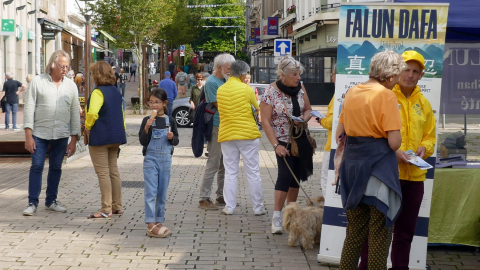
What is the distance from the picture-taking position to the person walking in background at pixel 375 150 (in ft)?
13.5

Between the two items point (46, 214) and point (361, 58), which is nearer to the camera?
point (361, 58)

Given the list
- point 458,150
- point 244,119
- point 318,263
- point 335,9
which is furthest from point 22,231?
point 335,9

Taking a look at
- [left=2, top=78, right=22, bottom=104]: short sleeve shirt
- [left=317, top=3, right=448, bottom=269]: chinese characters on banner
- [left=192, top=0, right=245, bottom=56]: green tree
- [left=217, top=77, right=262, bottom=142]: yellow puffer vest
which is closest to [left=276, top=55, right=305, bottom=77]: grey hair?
[left=217, top=77, right=262, bottom=142]: yellow puffer vest

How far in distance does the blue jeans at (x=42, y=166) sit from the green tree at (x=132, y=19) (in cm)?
1966

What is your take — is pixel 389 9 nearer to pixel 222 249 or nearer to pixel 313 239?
pixel 313 239

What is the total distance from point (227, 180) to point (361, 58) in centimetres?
274

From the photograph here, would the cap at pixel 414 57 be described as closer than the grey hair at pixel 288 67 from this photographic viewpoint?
Yes

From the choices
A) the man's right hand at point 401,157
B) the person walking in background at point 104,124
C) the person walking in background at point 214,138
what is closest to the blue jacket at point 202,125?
the person walking in background at point 214,138

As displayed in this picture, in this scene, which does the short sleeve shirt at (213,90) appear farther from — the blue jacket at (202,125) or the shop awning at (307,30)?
the shop awning at (307,30)

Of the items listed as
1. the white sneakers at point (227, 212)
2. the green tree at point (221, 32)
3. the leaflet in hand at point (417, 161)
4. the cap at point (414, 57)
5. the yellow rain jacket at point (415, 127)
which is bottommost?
the white sneakers at point (227, 212)

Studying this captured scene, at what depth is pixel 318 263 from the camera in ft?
18.2

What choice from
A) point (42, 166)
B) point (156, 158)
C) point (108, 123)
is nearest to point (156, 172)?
point (156, 158)

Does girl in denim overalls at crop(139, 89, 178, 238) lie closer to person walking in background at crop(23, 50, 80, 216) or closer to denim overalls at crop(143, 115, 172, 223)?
denim overalls at crop(143, 115, 172, 223)

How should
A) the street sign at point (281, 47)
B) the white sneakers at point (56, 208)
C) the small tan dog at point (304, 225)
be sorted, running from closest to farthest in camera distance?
the small tan dog at point (304, 225) → the white sneakers at point (56, 208) → the street sign at point (281, 47)
